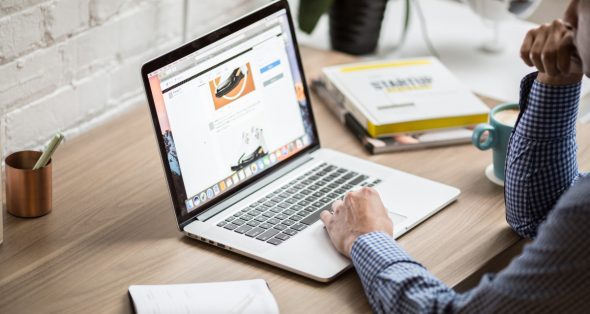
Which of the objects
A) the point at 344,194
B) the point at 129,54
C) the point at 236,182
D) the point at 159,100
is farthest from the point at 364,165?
the point at 129,54

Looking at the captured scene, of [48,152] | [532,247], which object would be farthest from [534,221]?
[48,152]

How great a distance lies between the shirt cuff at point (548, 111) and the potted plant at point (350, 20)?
78cm

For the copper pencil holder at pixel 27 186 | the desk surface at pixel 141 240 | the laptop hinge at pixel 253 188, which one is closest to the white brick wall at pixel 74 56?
the desk surface at pixel 141 240

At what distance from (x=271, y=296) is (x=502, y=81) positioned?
1.07 meters

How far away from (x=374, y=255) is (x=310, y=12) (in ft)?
3.23

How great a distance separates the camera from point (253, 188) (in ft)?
4.97

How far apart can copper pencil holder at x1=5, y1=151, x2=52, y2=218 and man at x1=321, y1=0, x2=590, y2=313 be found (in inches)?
→ 18.1

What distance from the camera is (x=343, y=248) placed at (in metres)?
1.32

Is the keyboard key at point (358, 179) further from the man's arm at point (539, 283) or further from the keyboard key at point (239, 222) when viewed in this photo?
the man's arm at point (539, 283)

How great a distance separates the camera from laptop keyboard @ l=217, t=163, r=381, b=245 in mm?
1398

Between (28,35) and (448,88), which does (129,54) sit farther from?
(448,88)

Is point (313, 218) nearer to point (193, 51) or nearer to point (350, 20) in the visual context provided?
point (193, 51)

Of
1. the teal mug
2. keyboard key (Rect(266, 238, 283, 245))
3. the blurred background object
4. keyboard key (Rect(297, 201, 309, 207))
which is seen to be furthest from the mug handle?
the blurred background object

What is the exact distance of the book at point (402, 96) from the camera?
5.65 ft
